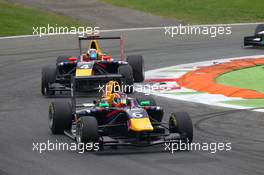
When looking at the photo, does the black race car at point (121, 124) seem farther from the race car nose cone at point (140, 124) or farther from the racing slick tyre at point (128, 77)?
the racing slick tyre at point (128, 77)

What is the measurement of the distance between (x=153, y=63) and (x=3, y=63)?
5.05 metres

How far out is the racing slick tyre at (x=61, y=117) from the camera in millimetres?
15039

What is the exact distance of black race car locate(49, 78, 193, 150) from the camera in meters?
13.7

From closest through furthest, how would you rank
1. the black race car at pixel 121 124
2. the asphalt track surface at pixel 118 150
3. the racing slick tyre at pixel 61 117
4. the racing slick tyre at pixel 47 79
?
the asphalt track surface at pixel 118 150, the black race car at pixel 121 124, the racing slick tyre at pixel 61 117, the racing slick tyre at pixel 47 79

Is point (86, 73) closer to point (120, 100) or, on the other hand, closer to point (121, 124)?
point (120, 100)

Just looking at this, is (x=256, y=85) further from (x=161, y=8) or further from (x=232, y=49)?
(x=161, y=8)

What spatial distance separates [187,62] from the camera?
27.4 meters

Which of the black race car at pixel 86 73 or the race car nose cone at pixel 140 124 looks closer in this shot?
the race car nose cone at pixel 140 124

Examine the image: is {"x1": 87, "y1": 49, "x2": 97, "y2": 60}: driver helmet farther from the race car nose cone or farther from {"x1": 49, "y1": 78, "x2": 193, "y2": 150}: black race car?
the race car nose cone

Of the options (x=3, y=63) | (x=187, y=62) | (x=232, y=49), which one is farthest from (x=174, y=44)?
(x=3, y=63)

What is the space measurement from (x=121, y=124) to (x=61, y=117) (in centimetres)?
134

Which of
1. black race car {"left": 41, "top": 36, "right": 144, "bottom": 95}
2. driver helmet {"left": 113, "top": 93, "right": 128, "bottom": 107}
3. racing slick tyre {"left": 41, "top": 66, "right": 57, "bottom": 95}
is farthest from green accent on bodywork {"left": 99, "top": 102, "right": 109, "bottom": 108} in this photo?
racing slick tyre {"left": 41, "top": 66, "right": 57, "bottom": 95}

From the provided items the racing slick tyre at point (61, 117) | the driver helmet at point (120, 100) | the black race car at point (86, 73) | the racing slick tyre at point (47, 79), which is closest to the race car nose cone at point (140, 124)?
the driver helmet at point (120, 100)

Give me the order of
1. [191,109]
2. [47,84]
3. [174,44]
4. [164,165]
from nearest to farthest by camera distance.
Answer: [164,165] < [191,109] < [47,84] < [174,44]
